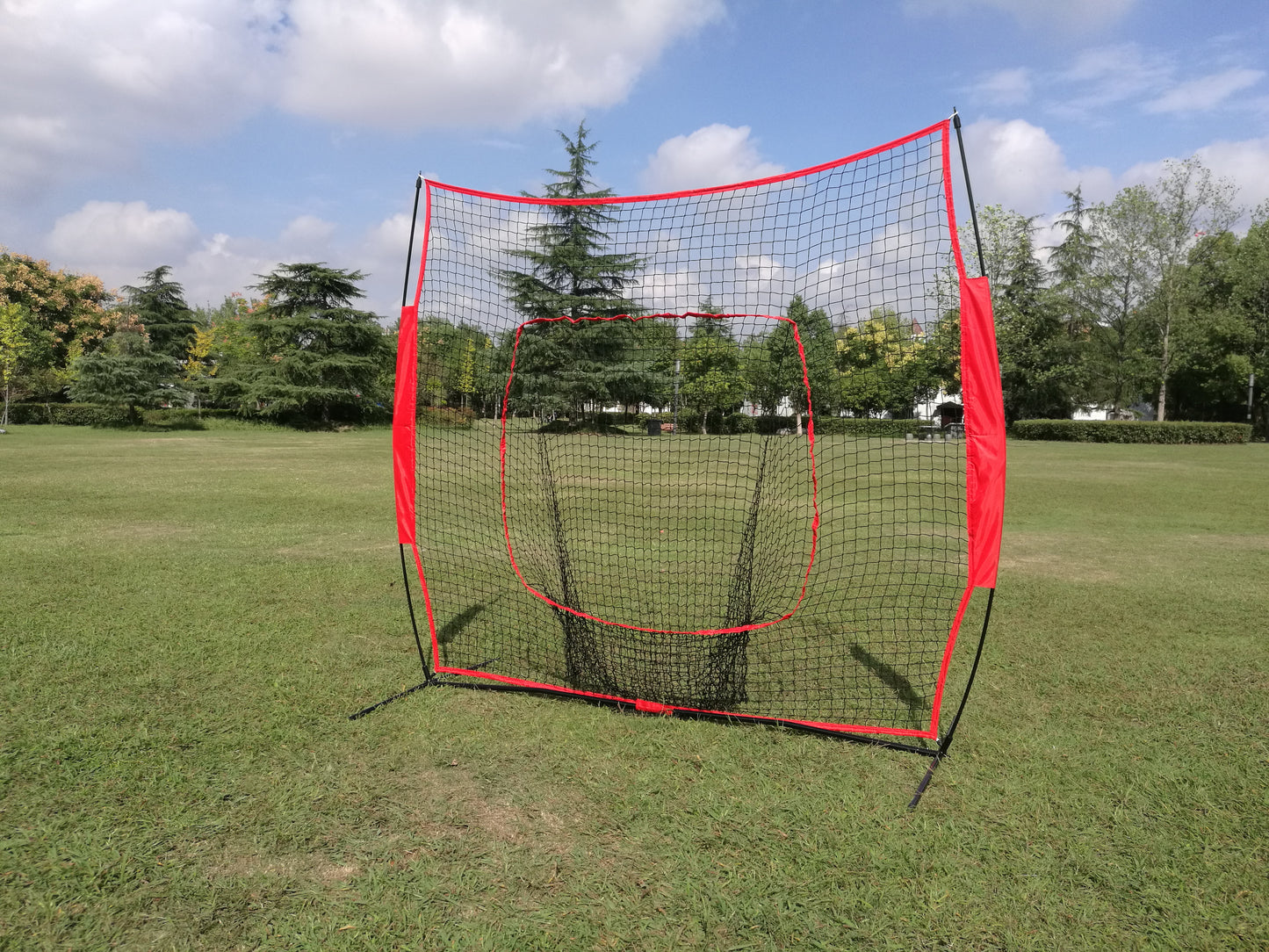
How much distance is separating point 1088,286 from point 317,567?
45909 mm

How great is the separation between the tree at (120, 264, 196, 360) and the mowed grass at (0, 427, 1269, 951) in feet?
146

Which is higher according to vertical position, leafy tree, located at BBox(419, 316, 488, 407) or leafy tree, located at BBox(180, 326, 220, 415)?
leafy tree, located at BBox(180, 326, 220, 415)

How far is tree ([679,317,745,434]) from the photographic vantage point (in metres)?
4.47

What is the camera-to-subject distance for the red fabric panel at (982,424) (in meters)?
2.97

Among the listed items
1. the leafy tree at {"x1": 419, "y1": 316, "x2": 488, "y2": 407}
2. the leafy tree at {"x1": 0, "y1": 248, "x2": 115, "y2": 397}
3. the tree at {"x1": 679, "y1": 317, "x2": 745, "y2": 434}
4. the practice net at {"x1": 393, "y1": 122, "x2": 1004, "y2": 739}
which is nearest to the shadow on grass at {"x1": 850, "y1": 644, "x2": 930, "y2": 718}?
the practice net at {"x1": 393, "y1": 122, "x2": 1004, "y2": 739}

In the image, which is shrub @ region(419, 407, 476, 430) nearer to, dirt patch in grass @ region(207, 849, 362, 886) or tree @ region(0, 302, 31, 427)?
dirt patch in grass @ region(207, 849, 362, 886)

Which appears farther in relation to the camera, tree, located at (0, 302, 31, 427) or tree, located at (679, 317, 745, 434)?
tree, located at (0, 302, 31, 427)

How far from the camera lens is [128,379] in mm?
29172

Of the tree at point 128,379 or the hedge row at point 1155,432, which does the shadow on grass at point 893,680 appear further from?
the tree at point 128,379

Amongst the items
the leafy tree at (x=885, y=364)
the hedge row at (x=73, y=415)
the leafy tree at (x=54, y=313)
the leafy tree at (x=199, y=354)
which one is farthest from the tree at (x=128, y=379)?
the leafy tree at (x=885, y=364)

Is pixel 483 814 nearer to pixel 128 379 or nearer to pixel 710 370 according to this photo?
pixel 710 370

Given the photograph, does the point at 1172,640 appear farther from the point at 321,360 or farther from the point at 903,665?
the point at 321,360

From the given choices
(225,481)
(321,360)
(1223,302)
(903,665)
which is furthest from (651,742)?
(1223,302)

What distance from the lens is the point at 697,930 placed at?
2.26 meters
